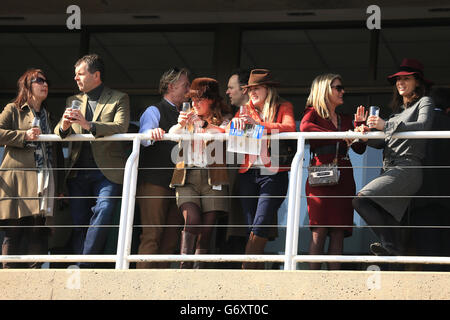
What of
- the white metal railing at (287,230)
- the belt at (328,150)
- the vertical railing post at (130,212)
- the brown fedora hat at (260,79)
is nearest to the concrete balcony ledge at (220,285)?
the white metal railing at (287,230)

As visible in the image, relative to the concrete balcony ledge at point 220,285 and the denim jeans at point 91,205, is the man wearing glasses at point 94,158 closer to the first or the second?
the denim jeans at point 91,205

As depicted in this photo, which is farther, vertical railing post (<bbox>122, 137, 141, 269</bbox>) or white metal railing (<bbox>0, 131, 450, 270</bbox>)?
vertical railing post (<bbox>122, 137, 141, 269</bbox>)

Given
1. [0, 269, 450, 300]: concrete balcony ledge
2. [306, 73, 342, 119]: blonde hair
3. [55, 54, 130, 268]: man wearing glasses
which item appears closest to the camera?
[0, 269, 450, 300]: concrete balcony ledge

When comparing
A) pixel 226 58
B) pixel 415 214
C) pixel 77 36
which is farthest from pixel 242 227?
pixel 77 36

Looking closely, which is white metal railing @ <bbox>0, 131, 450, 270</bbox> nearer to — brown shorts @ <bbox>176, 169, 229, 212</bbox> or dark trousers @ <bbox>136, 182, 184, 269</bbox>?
brown shorts @ <bbox>176, 169, 229, 212</bbox>

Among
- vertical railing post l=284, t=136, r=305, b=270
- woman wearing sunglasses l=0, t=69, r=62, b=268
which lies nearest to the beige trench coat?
woman wearing sunglasses l=0, t=69, r=62, b=268

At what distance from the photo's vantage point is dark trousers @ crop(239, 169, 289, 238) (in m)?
6.57

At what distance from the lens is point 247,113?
21.7 feet

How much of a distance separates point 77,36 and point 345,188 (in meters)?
3.82

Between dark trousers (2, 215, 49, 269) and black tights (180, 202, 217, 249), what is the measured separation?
1048 millimetres

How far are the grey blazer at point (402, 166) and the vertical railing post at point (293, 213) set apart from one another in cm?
54

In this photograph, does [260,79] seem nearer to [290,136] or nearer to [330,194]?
[290,136]

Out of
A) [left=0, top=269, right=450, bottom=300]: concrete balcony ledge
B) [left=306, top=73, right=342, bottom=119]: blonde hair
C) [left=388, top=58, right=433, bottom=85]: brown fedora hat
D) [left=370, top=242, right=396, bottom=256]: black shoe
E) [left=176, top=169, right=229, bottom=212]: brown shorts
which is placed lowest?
[left=0, top=269, right=450, bottom=300]: concrete balcony ledge

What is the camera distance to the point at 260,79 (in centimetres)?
689
